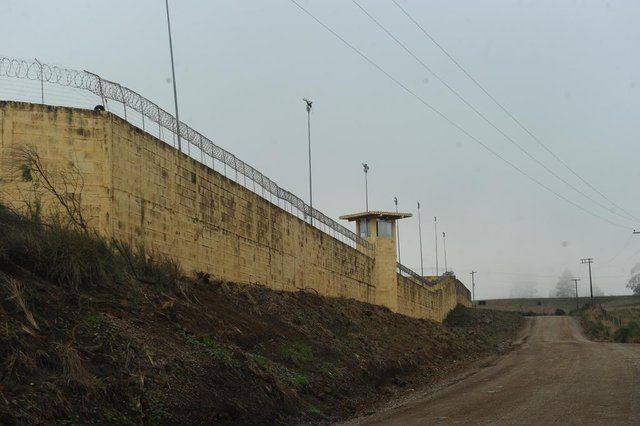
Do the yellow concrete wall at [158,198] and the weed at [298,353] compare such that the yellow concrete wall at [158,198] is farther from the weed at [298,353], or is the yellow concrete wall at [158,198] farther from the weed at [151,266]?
the weed at [298,353]

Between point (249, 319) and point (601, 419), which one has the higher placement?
point (249, 319)

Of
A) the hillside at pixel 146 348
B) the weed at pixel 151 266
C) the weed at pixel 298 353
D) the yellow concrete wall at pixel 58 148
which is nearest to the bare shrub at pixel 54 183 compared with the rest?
the yellow concrete wall at pixel 58 148

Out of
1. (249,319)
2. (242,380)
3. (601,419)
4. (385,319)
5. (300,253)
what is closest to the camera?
(601,419)

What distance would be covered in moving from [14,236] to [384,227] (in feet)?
96.0

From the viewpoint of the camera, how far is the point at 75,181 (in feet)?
47.3

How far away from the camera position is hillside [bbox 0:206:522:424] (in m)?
8.64

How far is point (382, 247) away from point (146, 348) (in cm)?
2842

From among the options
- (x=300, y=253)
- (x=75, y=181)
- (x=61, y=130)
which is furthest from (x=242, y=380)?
(x=300, y=253)

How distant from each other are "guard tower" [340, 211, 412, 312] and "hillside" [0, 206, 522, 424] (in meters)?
17.3

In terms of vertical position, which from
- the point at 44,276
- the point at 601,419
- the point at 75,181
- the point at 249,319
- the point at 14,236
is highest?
the point at 75,181

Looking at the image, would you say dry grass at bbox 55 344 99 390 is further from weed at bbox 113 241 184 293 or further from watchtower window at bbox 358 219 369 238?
watchtower window at bbox 358 219 369 238

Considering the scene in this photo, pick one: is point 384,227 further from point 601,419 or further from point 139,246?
point 601,419

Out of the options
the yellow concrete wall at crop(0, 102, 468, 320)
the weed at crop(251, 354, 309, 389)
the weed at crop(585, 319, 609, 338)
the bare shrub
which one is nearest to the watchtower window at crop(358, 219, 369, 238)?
the yellow concrete wall at crop(0, 102, 468, 320)

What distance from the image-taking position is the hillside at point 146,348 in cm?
864
